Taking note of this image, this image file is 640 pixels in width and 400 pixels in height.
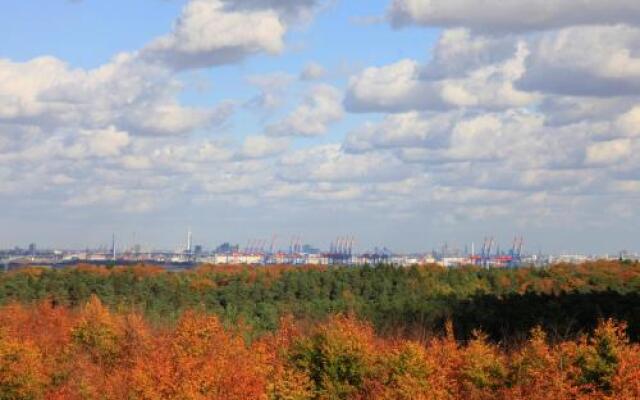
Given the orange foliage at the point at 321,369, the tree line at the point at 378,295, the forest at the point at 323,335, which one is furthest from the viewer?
the tree line at the point at 378,295

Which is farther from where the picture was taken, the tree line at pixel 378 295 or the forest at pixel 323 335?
the tree line at pixel 378 295

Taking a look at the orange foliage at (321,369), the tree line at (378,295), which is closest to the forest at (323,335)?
the orange foliage at (321,369)

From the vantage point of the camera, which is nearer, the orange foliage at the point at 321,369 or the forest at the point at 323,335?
the orange foliage at the point at 321,369

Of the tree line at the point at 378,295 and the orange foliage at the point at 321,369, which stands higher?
the tree line at the point at 378,295

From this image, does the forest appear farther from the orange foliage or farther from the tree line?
the tree line

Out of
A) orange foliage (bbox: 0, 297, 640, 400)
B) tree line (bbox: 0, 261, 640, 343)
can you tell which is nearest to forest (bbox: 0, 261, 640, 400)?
orange foliage (bbox: 0, 297, 640, 400)

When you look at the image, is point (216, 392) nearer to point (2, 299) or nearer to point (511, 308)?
point (511, 308)

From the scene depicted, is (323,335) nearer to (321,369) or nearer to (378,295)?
(321,369)

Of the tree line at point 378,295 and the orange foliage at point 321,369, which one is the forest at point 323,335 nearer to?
the orange foliage at point 321,369

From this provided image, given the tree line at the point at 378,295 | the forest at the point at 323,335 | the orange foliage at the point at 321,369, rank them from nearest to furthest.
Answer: the orange foliage at the point at 321,369
the forest at the point at 323,335
the tree line at the point at 378,295

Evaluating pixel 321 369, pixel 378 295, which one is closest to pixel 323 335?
pixel 321 369
